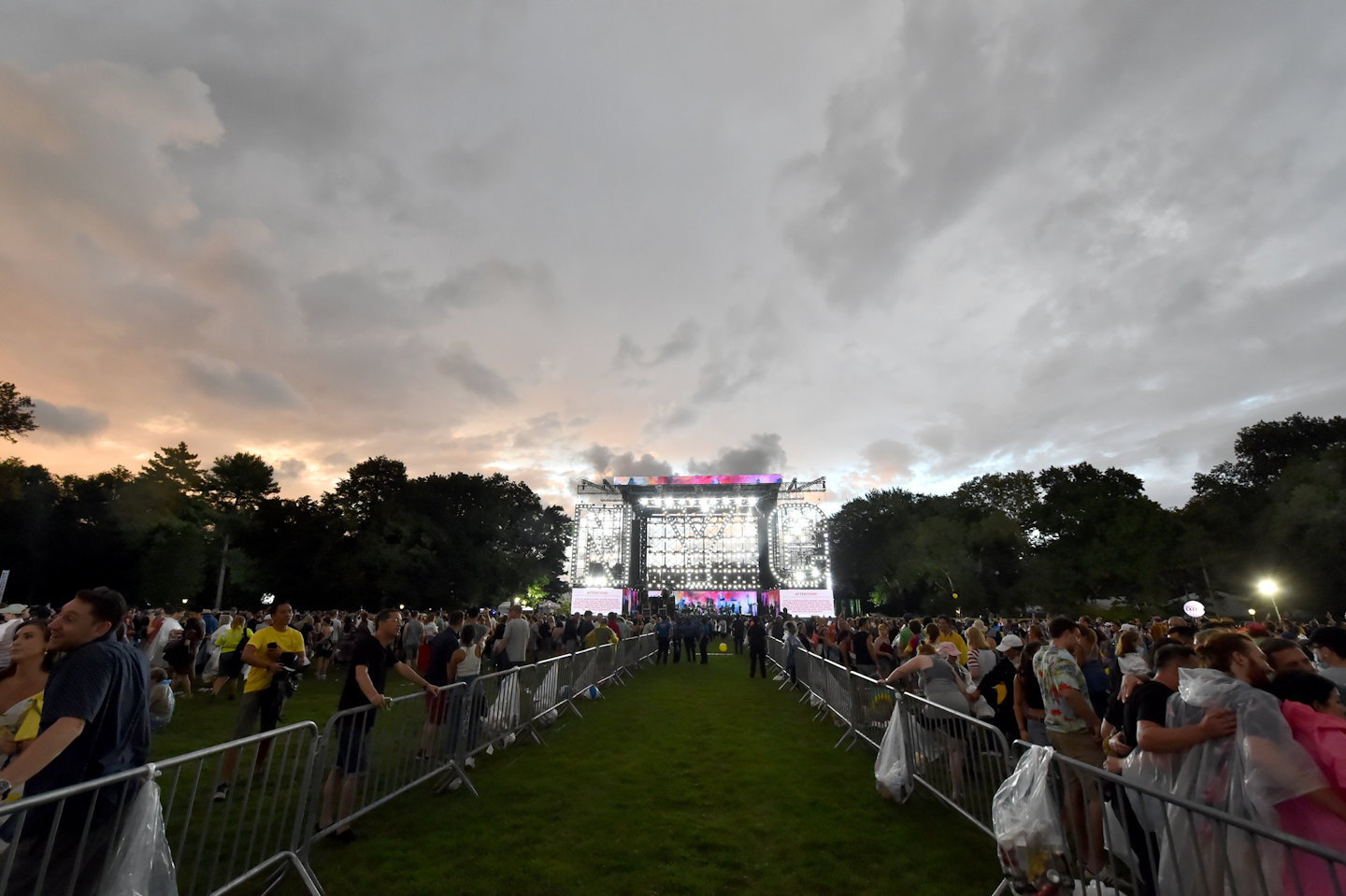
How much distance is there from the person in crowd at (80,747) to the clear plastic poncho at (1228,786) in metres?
5.11

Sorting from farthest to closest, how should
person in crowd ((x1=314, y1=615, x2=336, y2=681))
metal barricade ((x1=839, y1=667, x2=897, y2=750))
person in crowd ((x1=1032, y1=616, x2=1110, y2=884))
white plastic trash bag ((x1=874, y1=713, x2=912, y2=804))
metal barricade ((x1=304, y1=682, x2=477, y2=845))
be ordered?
person in crowd ((x1=314, y1=615, x2=336, y2=681))
metal barricade ((x1=839, y1=667, x2=897, y2=750))
white plastic trash bag ((x1=874, y1=713, x2=912, y2=804))
metal barricade ((x1=304, y1=682, x2=477, y2=845))
person in crowd ((x1=1032, y1=616, x2=1110, y2=884))

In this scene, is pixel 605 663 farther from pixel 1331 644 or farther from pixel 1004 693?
pixel 1331 644

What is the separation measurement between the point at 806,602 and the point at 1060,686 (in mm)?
33443

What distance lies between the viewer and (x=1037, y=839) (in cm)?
361

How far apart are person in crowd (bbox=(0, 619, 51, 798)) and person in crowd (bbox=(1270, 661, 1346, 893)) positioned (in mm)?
6429

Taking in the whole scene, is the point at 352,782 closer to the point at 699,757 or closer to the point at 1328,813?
the point at 699,757

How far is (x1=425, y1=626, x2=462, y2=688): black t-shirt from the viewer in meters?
7.54

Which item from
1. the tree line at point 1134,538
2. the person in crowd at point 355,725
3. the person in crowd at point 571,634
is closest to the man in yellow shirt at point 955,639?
the person in crowd at point 355,725

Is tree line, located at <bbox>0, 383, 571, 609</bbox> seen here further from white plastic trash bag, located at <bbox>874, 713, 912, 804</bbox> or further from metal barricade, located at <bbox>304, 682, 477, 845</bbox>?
white plastic trash bag, located at <bbox>874, 713, 912, 804</bbox>

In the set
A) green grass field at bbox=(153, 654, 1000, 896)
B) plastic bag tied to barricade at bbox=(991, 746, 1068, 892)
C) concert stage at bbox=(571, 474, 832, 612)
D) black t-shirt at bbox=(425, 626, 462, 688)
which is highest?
concert stage at bbox=(571, 474, 832, 612)

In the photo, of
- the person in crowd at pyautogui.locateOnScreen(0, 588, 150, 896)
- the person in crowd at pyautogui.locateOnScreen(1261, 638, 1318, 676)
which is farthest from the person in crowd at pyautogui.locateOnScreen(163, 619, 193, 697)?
the person in crowd at pyautogui.locateOnScreen(1261, 638, 1318, 676)

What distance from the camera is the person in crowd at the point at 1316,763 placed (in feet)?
7.92

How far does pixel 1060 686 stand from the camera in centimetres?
480

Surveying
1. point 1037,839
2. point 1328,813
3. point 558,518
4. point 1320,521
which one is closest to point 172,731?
point 1037,839
